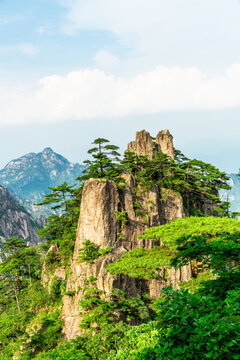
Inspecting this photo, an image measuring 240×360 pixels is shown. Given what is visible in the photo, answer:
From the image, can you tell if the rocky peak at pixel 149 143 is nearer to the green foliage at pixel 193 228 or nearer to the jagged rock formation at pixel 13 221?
the green foliage at pixel 193 228

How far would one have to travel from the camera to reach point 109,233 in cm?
2527

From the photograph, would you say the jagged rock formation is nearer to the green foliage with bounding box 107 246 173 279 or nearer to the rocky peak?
the rocky peak

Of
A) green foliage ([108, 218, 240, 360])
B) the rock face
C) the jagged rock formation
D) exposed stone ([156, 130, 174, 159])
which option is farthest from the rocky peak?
the jagged rock formation

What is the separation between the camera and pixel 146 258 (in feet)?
46.8

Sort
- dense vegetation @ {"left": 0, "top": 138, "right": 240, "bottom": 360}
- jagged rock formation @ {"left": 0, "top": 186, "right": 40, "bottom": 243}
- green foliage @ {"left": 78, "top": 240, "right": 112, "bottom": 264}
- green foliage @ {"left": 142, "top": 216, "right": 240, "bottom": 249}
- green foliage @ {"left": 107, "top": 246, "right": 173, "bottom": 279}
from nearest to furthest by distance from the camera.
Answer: dense vegetation @ {"left": 0, "top": 138, "right": 240, "bottom": 360}
green foliage @ {"left": 142, "top": 216, "right": 240, "bottom": 249}
green foliage @ {"left": 107, "top": 246, "right": 173, "bottom": 279}
green foliage @ {"left": 78, "top": 240, "right": 112, "bottom": 264}
jagged rock formation @ {"left": 0, "top": 186, "right": 40, "bottom": 243}

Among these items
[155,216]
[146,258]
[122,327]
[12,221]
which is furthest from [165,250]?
[12,221]

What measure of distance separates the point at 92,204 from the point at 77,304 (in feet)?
32.4

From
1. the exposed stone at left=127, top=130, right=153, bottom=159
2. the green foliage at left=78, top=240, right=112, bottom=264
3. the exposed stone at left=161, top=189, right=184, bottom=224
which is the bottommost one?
the green foliage at left=78, top=240, right=112, bottom=264

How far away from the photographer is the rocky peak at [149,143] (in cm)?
3597

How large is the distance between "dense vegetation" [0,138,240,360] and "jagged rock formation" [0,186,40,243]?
6194 inches

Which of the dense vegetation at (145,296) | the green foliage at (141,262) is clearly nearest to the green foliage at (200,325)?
the dense vegetation at (145,296)

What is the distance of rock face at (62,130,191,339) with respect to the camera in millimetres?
22359

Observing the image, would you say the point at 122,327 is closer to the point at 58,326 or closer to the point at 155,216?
the point at 58,326

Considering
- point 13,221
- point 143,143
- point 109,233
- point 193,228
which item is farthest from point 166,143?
point 13,221
